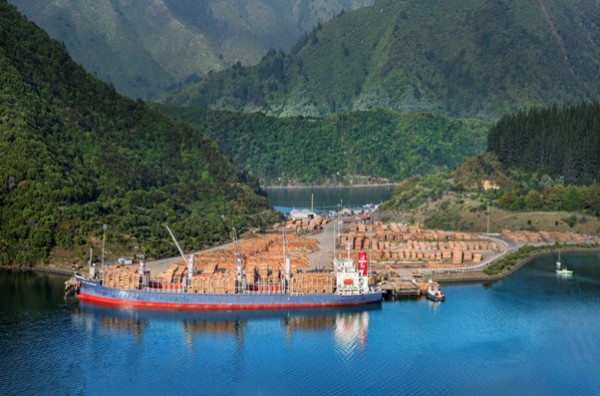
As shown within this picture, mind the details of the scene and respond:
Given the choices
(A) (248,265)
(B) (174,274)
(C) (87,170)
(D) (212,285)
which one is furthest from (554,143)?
(D) (212,285)

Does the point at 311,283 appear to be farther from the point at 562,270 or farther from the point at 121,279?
the point at 562,270

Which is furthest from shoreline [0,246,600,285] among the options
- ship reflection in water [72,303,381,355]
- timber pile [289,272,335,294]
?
timber pile [289,272,335,294]

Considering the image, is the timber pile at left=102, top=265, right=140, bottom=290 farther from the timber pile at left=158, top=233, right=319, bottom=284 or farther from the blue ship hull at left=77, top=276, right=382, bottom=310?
the timber pile at left=158, top=233, right=319, bottom=284

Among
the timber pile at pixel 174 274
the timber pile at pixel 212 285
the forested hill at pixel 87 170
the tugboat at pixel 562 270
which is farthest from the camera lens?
the forested hill at pixel 87 170

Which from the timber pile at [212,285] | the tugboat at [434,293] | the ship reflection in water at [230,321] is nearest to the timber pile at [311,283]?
A: the ship reflection in water at [230,321]

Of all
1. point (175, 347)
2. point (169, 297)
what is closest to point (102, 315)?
point (169, 297)

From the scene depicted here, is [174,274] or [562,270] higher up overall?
[562,270]

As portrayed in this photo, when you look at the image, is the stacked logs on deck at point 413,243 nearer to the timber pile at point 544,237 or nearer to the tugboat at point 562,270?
the timber pile at point 544,237
